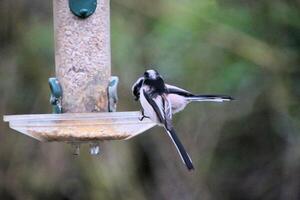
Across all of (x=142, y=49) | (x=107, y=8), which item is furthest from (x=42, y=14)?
(x=107, y=8)

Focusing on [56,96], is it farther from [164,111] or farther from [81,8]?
[164,111]

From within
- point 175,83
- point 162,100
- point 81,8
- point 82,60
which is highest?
point 81,8

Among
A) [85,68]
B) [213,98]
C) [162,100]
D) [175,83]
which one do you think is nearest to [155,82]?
[162,100]

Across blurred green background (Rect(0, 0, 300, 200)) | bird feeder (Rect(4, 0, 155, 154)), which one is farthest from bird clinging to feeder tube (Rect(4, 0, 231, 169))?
blurred green background (Rect(0, 0, 300, 200))

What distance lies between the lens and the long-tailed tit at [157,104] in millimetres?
4172

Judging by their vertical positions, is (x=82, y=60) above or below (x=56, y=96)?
above

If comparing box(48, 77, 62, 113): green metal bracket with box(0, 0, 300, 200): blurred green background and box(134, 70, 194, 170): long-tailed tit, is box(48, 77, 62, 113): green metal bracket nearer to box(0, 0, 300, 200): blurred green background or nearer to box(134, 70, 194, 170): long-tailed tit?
box(134, 70, 194, 170): long-tailed tit

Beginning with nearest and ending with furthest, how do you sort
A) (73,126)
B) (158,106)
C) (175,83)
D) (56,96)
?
(73,126) < (158,106) < (56,96) < (175,83)

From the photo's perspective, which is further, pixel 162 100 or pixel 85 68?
pixel 85 68

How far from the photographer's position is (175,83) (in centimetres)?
605

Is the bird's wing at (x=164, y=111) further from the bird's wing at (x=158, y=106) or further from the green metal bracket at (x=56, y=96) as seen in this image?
the green metal bracket at (x=56, y=96)

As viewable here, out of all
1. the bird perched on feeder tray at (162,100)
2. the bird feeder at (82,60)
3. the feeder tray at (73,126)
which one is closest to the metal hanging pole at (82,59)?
the bird feeder at (82,60)

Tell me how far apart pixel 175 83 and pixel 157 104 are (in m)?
1.85

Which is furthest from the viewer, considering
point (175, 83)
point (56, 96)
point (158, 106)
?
point (175, 83)
